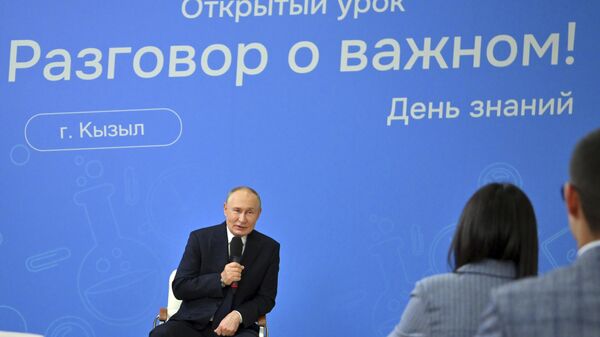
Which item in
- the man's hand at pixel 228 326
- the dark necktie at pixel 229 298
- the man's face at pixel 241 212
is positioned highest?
the man's face at pixel 241 212

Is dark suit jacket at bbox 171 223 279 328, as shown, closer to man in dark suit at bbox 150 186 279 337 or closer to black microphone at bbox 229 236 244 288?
man in dark suit at bbox 150 186 279 337

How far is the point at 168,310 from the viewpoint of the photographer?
4.86 m

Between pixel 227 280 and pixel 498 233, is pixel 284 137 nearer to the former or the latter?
pixel 227 280

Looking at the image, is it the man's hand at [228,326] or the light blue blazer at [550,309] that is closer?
the light blue blazer at [550,309]

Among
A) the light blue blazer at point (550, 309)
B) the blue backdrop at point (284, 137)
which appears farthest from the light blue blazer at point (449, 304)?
the blue backdrop at point (284, 137)

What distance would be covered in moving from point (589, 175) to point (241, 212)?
3.42 meters

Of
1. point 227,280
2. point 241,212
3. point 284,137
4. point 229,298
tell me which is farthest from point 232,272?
point 284,137

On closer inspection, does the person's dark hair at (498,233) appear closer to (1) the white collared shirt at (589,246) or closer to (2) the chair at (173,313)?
(1) the white collared shirt at (589,246)

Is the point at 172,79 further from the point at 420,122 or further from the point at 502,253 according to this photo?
the point at 502,253

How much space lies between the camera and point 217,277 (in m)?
4.59

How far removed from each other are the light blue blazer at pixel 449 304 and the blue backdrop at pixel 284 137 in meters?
3.14

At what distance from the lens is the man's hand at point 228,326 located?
4.43 meters

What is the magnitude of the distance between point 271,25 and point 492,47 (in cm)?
143

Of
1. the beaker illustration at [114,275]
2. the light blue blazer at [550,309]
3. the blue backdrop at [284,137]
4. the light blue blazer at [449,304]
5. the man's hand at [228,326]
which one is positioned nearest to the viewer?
the light blue blazer at [550,309]
